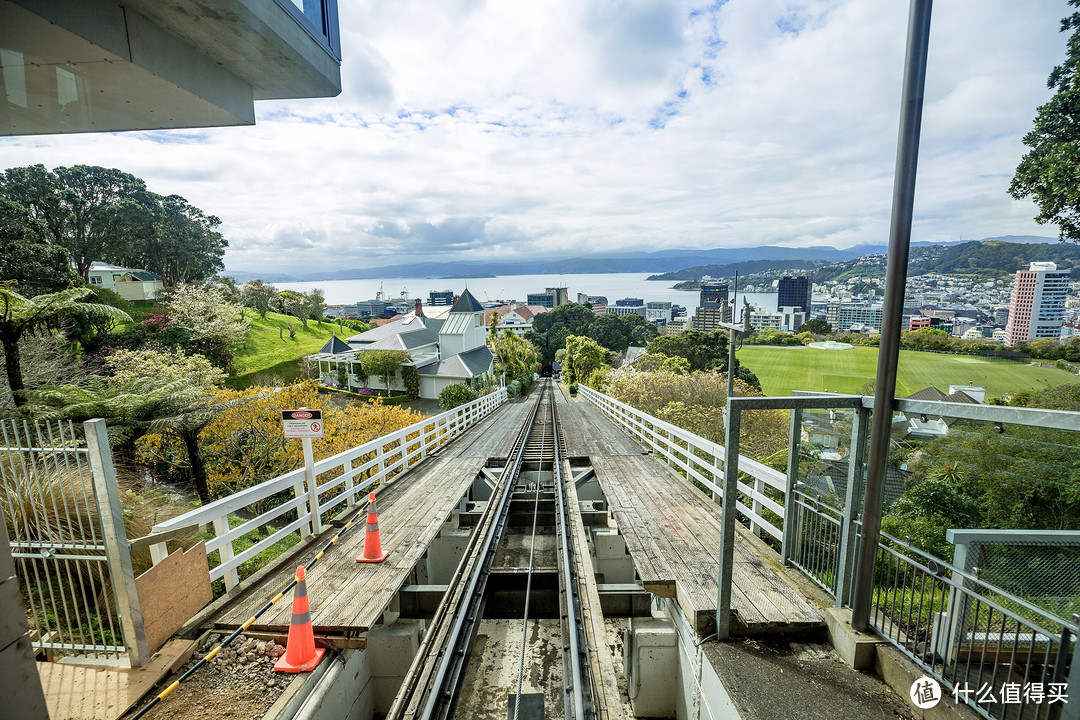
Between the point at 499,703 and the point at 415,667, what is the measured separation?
117 centimetres

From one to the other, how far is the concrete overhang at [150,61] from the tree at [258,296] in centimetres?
5467

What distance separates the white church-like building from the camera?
37562 millimetres

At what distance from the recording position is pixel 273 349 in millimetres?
40000

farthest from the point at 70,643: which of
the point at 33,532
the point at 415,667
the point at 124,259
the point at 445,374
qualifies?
the point at 124,259

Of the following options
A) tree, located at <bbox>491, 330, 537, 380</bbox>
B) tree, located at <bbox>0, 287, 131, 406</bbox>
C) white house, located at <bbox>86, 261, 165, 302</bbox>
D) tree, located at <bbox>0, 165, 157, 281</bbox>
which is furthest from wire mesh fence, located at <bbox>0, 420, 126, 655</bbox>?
tree, located at <bbox>491, 330, 537, 380</bbox>

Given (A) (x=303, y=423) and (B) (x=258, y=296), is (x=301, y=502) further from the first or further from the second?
(B) (x=258, y=296)

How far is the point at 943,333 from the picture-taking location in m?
12.4

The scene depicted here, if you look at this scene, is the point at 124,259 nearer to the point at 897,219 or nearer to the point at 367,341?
the point at 367,341

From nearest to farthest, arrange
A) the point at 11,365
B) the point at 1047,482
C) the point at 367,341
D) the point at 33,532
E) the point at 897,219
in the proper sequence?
the point at 1047,482 < the point at 897,219 < the point at 33,532 < the point at 11,365 < the point at 367,341

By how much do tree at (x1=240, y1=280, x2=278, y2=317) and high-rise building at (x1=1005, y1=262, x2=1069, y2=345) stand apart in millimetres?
58365

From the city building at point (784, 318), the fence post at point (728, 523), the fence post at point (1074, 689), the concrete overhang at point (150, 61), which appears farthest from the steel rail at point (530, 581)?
the city building at point (784, 318)

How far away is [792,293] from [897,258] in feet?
95.9

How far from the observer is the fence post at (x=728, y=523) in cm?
325

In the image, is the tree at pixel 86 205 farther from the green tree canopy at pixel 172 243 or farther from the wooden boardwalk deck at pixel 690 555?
the wooden boardwalk deck at pixel 690 555
